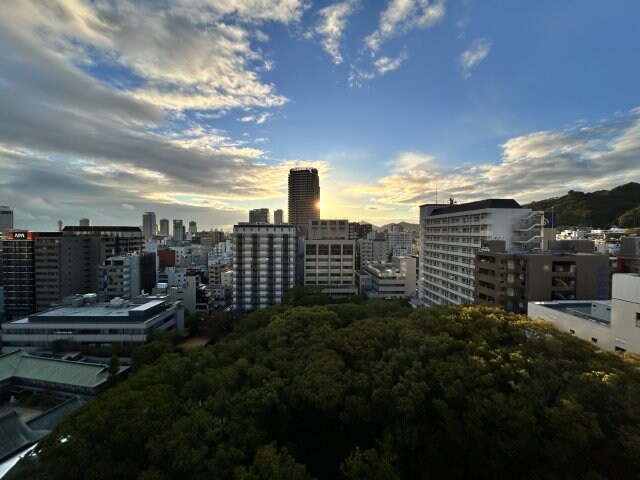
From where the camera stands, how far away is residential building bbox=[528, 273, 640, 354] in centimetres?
1597

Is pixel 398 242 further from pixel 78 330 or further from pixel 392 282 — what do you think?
pixel 78 330

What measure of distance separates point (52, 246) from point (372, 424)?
69.3 metres

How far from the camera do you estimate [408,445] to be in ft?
37.9

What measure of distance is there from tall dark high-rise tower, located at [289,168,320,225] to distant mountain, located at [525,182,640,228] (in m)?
92.1

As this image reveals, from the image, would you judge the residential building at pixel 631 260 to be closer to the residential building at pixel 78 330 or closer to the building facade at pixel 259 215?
the residential building at pixel 78 330

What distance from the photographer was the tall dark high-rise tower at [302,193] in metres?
146

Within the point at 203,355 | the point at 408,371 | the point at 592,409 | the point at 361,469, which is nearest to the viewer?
the point at 361,469

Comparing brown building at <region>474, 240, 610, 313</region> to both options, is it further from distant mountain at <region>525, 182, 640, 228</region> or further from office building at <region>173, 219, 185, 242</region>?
office building at <region>173, 219, 185, 242</region>

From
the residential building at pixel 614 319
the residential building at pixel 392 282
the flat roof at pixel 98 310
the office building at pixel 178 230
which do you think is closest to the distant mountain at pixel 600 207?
the residential building at pixel 392 282

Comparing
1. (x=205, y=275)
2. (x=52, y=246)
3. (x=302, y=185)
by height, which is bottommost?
(x=205, y=275)

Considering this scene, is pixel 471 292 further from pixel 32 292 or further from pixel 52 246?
pixel 32 292

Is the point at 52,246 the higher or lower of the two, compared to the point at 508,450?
higher

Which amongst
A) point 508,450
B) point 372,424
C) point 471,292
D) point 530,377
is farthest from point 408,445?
point 471,292

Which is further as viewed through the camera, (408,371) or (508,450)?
(408,371)
